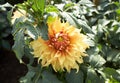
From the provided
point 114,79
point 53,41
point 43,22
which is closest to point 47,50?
point 53,41

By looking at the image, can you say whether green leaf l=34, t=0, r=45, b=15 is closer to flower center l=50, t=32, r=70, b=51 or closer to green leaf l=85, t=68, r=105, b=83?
flower center l=50, t=32, r=70, b=51

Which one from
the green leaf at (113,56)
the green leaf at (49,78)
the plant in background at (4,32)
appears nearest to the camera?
the green leaf at (49,78)

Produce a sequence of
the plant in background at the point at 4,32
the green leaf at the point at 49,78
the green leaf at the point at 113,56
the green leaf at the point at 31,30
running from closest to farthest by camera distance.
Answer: the green leaf at the point at 31,30
the green leaf at the point at 49,78
the green leaf at the point at 113,56
the plant in background at the point at 4,32

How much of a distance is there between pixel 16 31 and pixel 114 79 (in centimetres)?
57

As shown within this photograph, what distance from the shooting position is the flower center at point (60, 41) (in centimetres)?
146

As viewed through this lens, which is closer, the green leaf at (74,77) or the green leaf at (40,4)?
the green leaf at (40,4)

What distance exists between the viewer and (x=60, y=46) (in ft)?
4.81

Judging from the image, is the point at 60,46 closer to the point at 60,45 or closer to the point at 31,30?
the point at 60,45

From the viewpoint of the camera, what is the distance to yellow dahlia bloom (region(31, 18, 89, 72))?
1.46m

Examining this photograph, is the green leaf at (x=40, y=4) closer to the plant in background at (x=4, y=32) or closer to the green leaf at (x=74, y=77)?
the green leaf at (x=74, y=77)

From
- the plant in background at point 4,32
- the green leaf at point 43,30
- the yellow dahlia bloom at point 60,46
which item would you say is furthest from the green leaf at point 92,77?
the plant in background at point 4,32

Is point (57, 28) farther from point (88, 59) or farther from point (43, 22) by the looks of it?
point (88, 59)

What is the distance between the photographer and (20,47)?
149 centimetres

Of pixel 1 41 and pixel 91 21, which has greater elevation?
pixel 91 21
